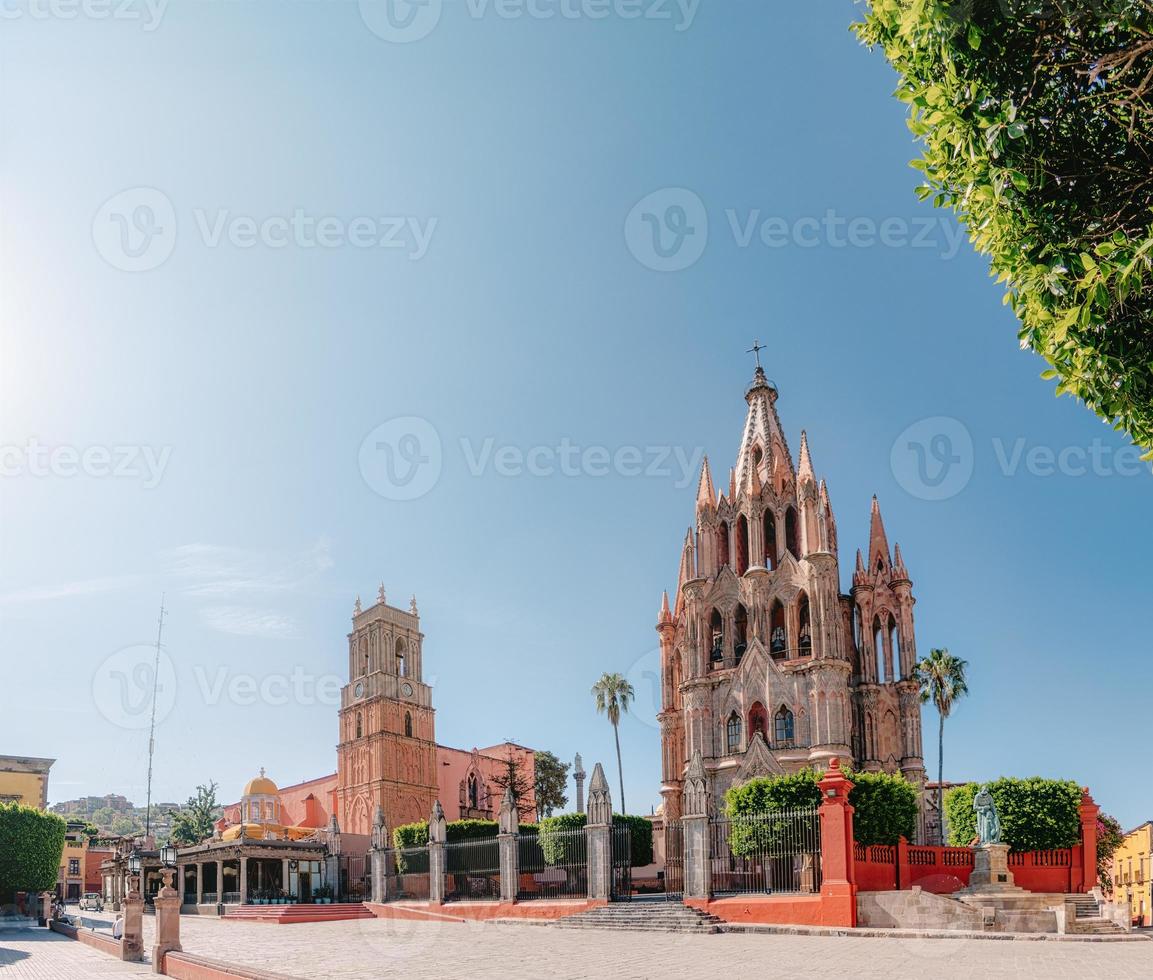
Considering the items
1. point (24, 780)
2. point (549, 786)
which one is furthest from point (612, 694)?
point (24, 780)

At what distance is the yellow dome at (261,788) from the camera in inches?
2526

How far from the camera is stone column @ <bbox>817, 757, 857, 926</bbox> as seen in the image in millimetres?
24102

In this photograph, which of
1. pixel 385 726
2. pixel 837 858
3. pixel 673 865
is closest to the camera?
pixel 837 858

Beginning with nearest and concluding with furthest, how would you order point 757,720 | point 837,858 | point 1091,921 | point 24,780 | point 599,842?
point 1091,921
point 837,858
point 599,842
point 757,720
point 24,780

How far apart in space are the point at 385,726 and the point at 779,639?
26882 mm

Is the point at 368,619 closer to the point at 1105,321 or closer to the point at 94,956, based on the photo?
the point at 94,956

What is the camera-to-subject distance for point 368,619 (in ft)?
216

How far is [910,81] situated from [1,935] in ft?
138

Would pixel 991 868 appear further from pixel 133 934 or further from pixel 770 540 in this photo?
pixel 770 540

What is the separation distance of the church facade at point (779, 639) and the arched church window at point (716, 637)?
0.08m

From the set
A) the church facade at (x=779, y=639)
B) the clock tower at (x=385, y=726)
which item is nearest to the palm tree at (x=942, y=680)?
the church facade at (x=779, y=639)

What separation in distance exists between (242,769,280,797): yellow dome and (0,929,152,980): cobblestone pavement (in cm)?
3184

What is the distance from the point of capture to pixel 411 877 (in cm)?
4047

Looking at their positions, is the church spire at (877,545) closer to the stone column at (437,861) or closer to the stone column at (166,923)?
the stone column at (437,861)
